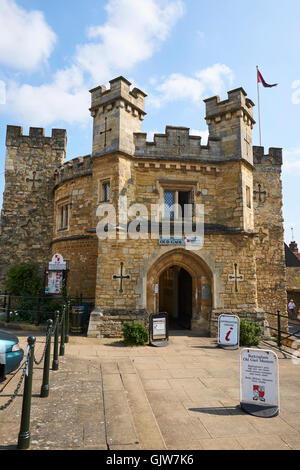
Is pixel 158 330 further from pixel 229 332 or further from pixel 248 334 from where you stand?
pixel 248 334

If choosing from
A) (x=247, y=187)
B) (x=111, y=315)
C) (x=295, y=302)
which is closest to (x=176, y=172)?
(x=247, y=187)

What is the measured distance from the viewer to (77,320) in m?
11.2

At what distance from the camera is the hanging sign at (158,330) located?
32.4ft

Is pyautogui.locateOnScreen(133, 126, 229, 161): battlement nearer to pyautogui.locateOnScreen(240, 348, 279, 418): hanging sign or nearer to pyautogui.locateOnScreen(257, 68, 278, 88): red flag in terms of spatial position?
pyautogui.locateOnScreen(257, 68, 278, 88): red flag

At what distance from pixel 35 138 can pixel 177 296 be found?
12158 mm

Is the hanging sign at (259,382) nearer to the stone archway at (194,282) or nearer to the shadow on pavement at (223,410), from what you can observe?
the shadow on pavement at (223,410)

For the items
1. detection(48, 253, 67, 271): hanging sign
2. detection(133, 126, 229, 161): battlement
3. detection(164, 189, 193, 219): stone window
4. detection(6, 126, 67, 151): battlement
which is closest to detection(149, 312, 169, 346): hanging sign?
detection(164, 189, 193, 219): stone window

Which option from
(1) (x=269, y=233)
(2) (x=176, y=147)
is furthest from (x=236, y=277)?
(1) (x=269, y=233)

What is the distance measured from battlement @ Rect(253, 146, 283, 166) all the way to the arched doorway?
766 centimetres

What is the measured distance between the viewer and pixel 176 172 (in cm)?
1231

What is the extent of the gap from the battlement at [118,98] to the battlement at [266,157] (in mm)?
7610

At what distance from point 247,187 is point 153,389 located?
942 centimetres

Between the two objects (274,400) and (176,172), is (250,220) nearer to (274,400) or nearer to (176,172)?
(176,172)

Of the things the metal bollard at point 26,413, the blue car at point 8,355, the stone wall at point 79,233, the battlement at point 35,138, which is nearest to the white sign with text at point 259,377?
the metal bollard at point 26,413
